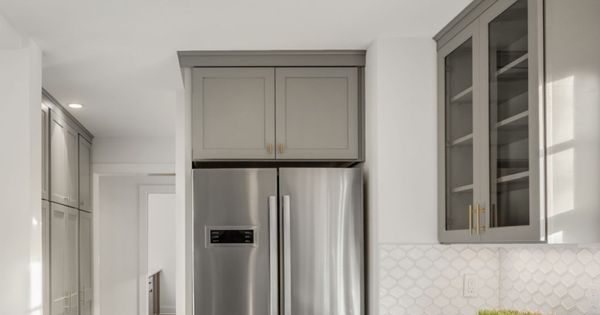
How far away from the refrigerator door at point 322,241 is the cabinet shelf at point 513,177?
41.6 inches

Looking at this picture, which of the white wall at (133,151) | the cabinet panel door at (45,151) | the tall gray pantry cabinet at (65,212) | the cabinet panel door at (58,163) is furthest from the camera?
the white wall at (133,151)

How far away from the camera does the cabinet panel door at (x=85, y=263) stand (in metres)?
6.30

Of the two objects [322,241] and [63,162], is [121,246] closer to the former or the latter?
[63,162]

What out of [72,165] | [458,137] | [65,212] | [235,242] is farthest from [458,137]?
[72,165]

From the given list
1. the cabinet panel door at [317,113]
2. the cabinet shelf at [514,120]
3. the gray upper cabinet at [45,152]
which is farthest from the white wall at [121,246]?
the cabinet shelf at [514,120]

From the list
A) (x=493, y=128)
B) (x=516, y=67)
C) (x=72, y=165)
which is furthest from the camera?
(x=72, y=165)

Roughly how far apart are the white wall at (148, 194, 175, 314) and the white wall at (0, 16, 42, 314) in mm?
7076

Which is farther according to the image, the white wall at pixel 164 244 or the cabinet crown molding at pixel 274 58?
the white wall at pixel 164 244

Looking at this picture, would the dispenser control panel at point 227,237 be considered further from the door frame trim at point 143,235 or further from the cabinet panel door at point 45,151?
the door frame trim at point 143,235

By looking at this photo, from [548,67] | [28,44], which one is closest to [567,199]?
[548,67]

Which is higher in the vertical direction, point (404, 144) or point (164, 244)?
point (404, 144)

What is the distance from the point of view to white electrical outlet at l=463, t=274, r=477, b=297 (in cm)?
351

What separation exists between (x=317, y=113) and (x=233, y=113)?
0.46 metres

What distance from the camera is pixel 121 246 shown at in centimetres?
788
